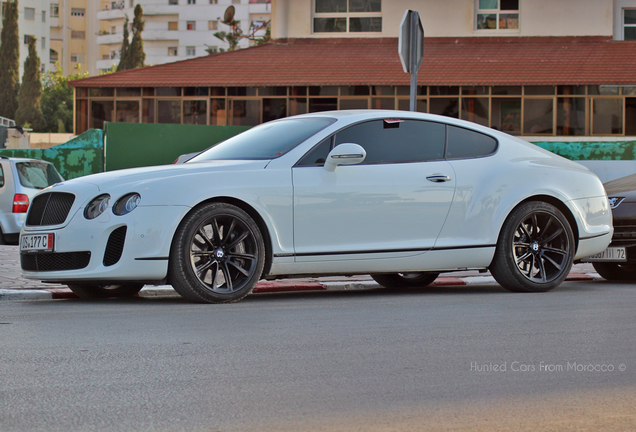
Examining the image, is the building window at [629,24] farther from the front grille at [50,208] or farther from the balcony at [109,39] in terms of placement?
the balcony at [109,39]

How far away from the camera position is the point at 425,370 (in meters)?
4.59

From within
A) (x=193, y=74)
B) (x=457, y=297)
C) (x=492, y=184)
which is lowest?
(x=457, y=297)

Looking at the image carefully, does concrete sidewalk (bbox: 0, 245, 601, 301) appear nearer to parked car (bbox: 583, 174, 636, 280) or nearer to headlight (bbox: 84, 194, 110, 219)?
parked car (bbox: 583, 174, 636, 280)

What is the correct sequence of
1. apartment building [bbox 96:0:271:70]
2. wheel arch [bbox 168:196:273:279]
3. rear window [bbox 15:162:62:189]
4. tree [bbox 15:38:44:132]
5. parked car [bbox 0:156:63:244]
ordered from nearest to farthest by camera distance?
1. wheel arch [bbox 168:196:273:279]
2. parked car [bbox 0:156:63:244]
3. rear window [bbox 15:162:62:189]
4. tree [bbox 15:38:44:132]
5. apartment building [bbox 96:0:271:70]

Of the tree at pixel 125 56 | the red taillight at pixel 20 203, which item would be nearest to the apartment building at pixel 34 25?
the tree at pixel 125 56

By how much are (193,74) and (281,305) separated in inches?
977

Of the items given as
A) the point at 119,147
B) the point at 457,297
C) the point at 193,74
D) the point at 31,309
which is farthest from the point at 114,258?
the point at 193,74

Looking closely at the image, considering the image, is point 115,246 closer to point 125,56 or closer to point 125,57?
point 125,57

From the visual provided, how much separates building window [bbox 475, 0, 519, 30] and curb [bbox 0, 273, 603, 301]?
883 inches

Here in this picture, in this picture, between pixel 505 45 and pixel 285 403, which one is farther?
pixel 505 45

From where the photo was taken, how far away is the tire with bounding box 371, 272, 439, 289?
29.2ft

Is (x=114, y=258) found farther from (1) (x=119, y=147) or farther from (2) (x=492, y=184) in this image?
(1) (x=119, y=147)

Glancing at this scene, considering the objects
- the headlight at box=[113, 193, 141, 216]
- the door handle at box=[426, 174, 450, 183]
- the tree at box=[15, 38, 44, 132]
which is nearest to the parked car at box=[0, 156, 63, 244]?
the headlight at box=[113, 193, 141, 216]

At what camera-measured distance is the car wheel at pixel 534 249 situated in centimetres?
779
